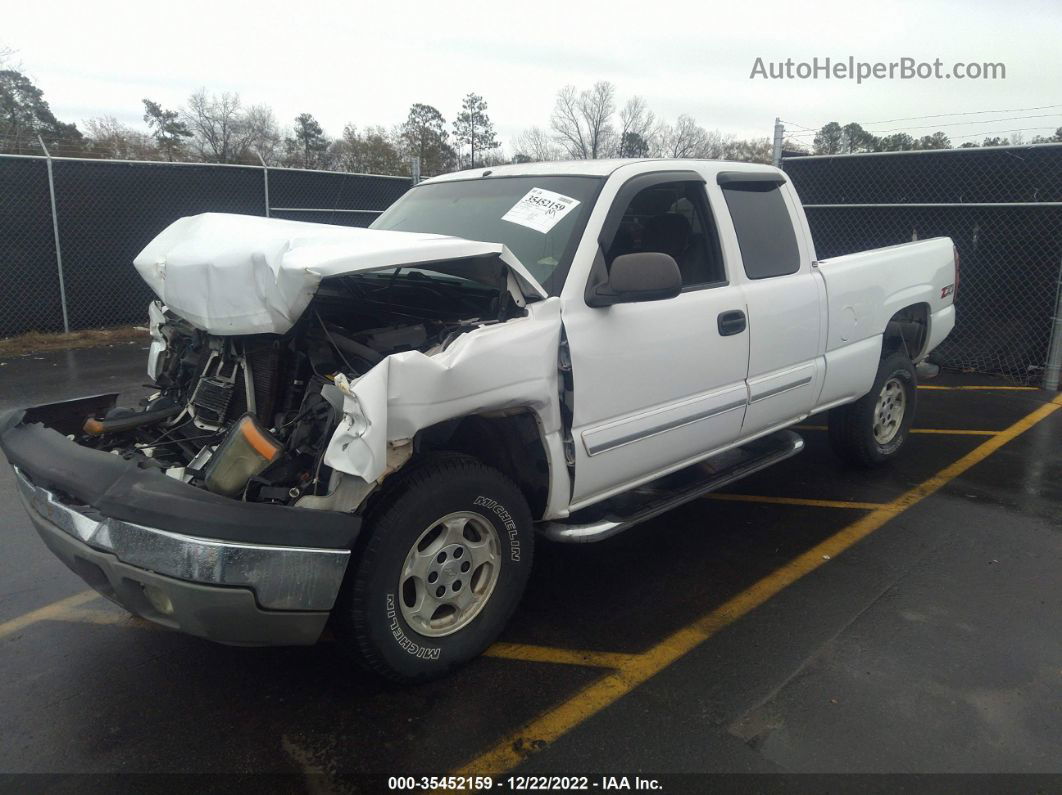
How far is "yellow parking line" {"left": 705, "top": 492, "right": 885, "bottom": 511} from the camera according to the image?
507cm

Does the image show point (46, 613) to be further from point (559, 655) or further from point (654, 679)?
point (654, 679)

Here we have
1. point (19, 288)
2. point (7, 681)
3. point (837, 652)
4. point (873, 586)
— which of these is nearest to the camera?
point (7, 681)

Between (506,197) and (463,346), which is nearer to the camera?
(463,346)

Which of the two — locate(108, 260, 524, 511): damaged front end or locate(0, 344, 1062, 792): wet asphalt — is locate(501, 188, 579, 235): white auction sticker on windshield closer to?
locate(108, 260, 524, 511): damaged front end

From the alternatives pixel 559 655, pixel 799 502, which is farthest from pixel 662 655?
pixel 799 502

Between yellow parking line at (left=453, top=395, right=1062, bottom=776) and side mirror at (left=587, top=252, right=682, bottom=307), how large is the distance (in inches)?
59.8

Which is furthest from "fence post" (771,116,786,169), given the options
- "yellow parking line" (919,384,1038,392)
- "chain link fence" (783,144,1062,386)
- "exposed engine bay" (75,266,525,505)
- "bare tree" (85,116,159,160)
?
"bare tree" (85,116,159,160)

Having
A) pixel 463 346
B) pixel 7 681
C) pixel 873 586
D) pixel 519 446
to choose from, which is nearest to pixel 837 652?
pixel 873 586

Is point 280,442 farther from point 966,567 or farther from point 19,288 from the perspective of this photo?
point 19,288

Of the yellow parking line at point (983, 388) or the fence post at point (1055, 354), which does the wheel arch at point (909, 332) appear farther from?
the fence post at point (1055, 354)

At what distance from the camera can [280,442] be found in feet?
9.41

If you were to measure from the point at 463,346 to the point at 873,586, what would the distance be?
2.53 metres

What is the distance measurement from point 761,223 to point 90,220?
9590mm

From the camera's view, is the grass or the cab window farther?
the grass
